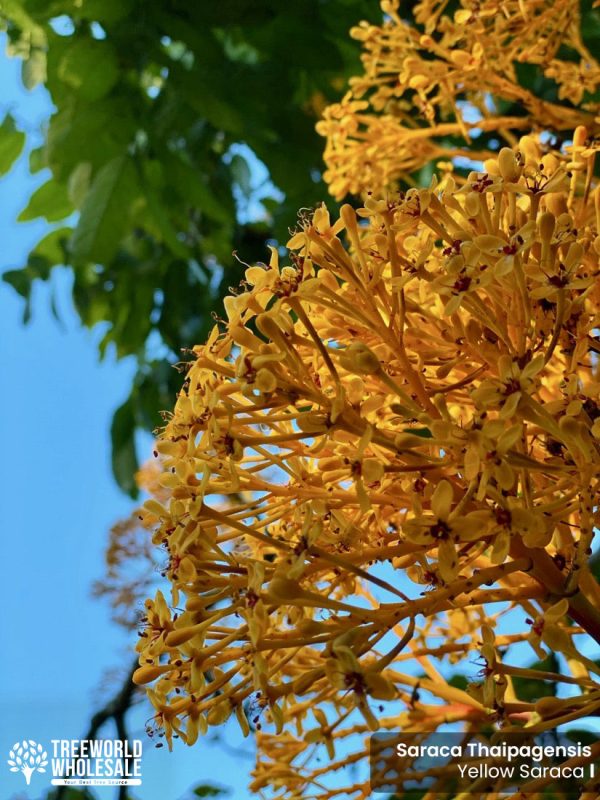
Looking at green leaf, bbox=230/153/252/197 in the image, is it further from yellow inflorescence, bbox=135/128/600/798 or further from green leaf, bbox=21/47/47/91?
yellow inflorescence, bbox=135/128/600/798

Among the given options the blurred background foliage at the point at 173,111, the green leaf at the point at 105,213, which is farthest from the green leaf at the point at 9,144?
the green leaf at the point at 105,213

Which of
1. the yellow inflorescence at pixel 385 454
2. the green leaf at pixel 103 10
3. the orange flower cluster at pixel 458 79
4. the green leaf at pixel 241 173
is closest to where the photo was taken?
the yellow inflorescence at pixel 385 454

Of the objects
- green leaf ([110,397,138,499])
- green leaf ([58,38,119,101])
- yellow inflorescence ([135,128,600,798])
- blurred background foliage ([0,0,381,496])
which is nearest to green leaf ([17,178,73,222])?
blurred background foliage ([0,0,381,496])

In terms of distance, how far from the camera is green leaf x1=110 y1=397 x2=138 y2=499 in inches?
79.9

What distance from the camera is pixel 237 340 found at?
0.75 m

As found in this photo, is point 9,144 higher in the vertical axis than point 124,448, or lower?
higher

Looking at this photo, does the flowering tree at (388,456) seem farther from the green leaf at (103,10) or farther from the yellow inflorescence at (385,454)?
the green leaf at (103,10)

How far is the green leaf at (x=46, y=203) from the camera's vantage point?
1.79 metres

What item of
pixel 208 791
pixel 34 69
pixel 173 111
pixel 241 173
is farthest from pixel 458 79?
pixel 208 791

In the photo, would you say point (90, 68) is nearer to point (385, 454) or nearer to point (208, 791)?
point (385, 454)

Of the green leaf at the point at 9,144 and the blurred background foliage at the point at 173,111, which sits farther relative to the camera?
the green leaf at the point at 9,144

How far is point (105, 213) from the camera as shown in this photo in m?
1.56

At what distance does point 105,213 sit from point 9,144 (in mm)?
356

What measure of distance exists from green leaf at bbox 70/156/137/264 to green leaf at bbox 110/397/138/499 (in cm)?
57
